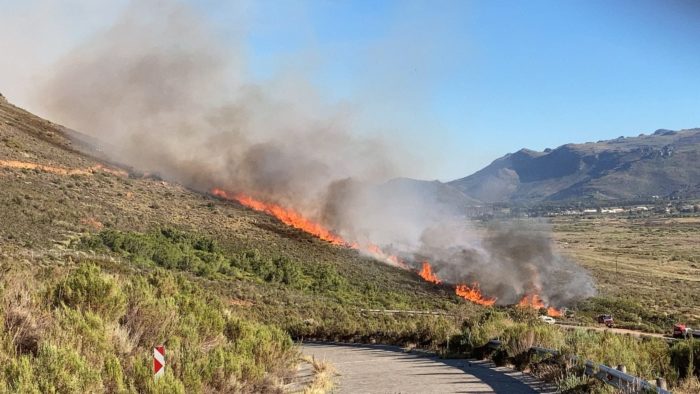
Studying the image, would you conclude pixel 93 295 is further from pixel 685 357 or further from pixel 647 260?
pixel 647 260

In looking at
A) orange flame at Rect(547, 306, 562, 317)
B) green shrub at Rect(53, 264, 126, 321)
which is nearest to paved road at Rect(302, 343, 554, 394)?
green shrub at Rect(53, 264, 126, 321)

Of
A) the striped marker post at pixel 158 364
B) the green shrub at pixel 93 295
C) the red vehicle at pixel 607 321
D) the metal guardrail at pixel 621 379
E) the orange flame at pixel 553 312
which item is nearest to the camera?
the striped marker post at pixel 158 364

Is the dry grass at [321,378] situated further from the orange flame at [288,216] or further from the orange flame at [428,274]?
the orange flame at [288,216]

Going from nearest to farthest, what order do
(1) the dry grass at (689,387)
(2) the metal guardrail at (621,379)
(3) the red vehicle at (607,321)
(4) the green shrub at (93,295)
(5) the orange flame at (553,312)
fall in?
1. (2) the metal guardrail at (621,379)
2. (1) the dry grass at (689,387)
3. (4) the green shrub at (93,295)
4. (3) the red vehicle at (607,321)
5. (5) the orange flame at (553,312)

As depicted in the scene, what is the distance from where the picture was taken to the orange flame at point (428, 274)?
64.7 metres

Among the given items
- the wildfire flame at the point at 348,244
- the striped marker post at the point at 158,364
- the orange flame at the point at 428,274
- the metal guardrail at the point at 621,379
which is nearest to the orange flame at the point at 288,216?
the wildfire flame at the point at 348,244

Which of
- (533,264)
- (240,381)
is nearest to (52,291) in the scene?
(240,381)

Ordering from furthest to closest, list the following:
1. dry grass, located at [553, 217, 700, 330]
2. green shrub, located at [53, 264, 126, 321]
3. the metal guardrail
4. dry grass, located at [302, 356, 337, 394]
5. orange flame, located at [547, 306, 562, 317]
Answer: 1. dry grass, located at [553, 217, 700, 330]
2. orange flame, located at [547, 306, 562, 317]
3. dry grass, located at [302, 356, 337, 394]
4. green shrub, located at [53, 264, 126, 321]
5. the metal guardrail

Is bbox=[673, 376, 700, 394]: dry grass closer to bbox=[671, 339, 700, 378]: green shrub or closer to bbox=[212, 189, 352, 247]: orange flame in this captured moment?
bbox=[671, 339, 700, 378]: green shrub

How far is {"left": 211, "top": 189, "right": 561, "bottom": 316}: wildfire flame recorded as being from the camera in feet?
197

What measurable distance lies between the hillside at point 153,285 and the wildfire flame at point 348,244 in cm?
253

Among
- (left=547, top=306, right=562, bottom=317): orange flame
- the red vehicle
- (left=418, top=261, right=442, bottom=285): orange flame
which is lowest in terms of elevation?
(left=547, top=306, right=562, bottom=317): orange flame

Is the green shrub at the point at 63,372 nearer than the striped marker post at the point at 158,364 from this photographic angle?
Yes

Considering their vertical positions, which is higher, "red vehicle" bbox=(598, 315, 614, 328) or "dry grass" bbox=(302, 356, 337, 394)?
"dry grass" bbox=(302, 356, 337, 394)
